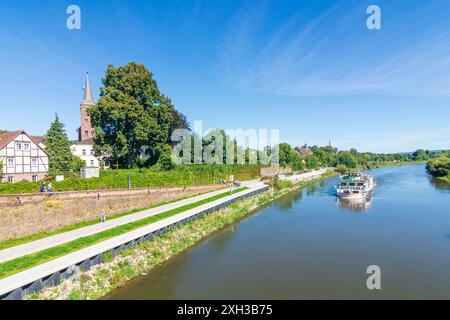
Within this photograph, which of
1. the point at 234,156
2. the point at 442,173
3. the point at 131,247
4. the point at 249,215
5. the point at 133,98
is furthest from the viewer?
the point at 442,173

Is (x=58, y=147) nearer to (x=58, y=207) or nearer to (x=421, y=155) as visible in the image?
(x=58, y=207)

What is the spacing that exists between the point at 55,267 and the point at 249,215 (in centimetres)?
2286

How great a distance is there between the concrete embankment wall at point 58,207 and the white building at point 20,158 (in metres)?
13.8

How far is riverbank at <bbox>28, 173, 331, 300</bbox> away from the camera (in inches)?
567

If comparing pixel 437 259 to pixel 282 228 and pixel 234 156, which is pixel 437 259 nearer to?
pixel 282 228

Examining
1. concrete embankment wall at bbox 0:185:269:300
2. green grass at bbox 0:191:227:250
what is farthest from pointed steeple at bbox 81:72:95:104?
concrete embankment wall at bbox 0:185:269:300

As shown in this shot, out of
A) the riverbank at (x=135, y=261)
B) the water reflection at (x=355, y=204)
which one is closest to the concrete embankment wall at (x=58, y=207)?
the riverbank at (x=135, y=261)

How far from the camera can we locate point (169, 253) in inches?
822

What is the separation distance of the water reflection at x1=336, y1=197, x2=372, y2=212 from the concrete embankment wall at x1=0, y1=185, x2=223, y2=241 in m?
24.7

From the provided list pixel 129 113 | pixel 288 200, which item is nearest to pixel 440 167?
pixel 288 200

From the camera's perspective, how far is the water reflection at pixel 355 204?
38.4 metres

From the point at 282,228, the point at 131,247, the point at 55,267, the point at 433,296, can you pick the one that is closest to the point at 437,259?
the point at 433,296

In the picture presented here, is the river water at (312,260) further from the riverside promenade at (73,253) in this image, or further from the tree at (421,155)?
the tree at (421,155)
